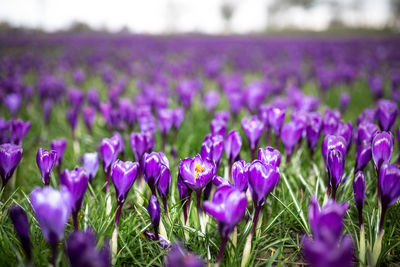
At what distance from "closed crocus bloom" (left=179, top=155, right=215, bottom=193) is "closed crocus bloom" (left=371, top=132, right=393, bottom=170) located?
0.91 m

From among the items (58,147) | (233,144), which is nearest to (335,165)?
(233,144)

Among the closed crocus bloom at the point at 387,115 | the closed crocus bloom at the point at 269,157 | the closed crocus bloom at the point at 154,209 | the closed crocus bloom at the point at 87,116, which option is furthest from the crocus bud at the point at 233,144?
the closed crocus bloom at the point at 87,116

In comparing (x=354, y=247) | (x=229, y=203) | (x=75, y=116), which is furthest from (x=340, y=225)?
(x=75, y=116)

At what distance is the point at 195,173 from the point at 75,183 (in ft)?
1.80

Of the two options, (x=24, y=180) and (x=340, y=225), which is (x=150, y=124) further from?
(x=340, y=225)

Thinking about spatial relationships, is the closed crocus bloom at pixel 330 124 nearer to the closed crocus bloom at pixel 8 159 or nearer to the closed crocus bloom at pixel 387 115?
the closed crocus bloom at pixel 387 115

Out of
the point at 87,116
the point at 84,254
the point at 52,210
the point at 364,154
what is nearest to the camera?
the point at 84,254

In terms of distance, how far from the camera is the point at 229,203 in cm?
Result: 109

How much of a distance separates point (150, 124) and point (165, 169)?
1228 millimetres

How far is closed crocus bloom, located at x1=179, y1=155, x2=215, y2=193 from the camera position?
135 centimetres

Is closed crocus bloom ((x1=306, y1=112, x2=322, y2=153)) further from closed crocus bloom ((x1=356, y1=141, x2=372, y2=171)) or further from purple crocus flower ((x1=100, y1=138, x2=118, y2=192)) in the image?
purple crocus flower ((x1=100, y1=138, x2=118, y2=192))

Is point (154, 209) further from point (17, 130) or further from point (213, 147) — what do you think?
point (17, 130)

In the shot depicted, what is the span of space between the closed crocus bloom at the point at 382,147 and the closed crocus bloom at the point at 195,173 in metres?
0.91

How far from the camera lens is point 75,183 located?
1.17m
